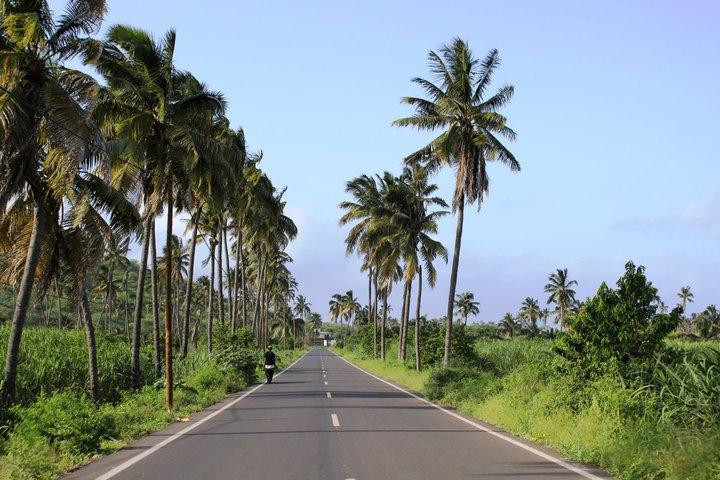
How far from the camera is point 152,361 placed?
29.9 meters

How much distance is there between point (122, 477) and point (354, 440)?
180 inches

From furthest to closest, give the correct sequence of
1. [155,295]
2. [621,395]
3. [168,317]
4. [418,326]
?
[418,326] → [155,295] → [168,317] → [621,395]

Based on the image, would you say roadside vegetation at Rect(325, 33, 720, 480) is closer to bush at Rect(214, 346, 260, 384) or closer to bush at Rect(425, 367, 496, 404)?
bush at Rect(425, 367, 496, 404)

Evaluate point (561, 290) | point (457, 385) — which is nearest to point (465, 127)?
point (457, 385)

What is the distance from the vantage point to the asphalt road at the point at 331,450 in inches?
349

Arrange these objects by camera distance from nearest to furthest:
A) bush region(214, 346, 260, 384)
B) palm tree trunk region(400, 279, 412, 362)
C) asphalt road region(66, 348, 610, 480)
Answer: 1. asphalt road region(66, 348, 610, 480)
2. bush region(214, 346, 260, 384)
3. palm tree trunk region(400, 279, 412, 362)

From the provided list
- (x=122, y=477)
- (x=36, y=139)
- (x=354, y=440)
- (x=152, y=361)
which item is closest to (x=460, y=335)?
(x=152, y=361)

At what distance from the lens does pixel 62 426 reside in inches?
435

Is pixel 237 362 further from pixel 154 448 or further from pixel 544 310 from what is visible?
pixel 544 310

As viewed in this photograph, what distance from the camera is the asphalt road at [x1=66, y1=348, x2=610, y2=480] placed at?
8859 millimetres

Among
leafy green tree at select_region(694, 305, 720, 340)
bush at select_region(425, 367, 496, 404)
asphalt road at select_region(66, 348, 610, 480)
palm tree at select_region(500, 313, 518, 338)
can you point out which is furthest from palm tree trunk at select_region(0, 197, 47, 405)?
palm tree at select_region(500, 313, 518, 338)

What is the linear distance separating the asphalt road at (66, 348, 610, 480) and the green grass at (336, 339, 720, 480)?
48cm

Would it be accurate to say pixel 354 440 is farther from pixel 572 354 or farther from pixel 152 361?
pixel 152 361

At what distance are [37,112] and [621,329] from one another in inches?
478
